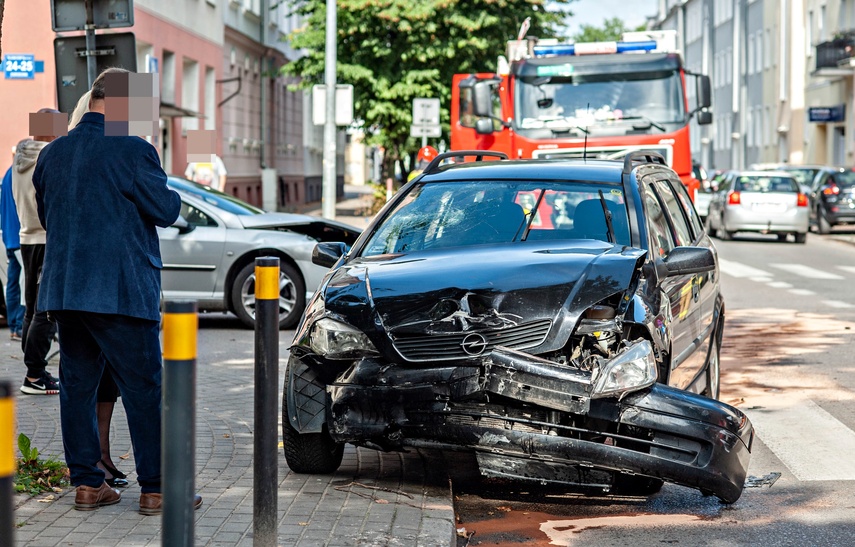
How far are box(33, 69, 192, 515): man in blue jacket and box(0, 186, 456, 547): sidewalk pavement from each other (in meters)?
0.24

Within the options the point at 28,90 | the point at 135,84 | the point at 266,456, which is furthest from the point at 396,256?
the point at 28,90

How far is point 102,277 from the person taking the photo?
5.24 meters

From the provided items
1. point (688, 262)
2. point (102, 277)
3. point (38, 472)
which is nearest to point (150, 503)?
point (38, 472)

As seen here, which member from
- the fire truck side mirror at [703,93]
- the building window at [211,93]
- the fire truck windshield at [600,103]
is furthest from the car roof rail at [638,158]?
the building window at [211,93]

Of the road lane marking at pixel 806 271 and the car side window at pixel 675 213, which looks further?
the road lane marking at pixel 806 271

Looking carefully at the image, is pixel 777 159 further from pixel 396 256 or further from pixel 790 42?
pixel 396 256

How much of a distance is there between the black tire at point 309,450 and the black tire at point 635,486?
4.43ft

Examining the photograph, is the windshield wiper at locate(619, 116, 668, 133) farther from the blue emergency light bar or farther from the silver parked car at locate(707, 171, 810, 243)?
the silver parked car at locate(707, 171, 810, 243)

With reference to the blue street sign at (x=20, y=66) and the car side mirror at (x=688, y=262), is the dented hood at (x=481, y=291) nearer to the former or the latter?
the car side mirror at (x=688, y=262)

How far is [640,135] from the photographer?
17.1 meters

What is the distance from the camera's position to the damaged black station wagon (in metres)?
5.49

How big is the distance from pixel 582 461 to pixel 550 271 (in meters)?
0.94

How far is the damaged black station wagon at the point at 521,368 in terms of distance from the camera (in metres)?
5.49

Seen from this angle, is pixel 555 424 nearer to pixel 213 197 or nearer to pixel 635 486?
pixel 635 486
